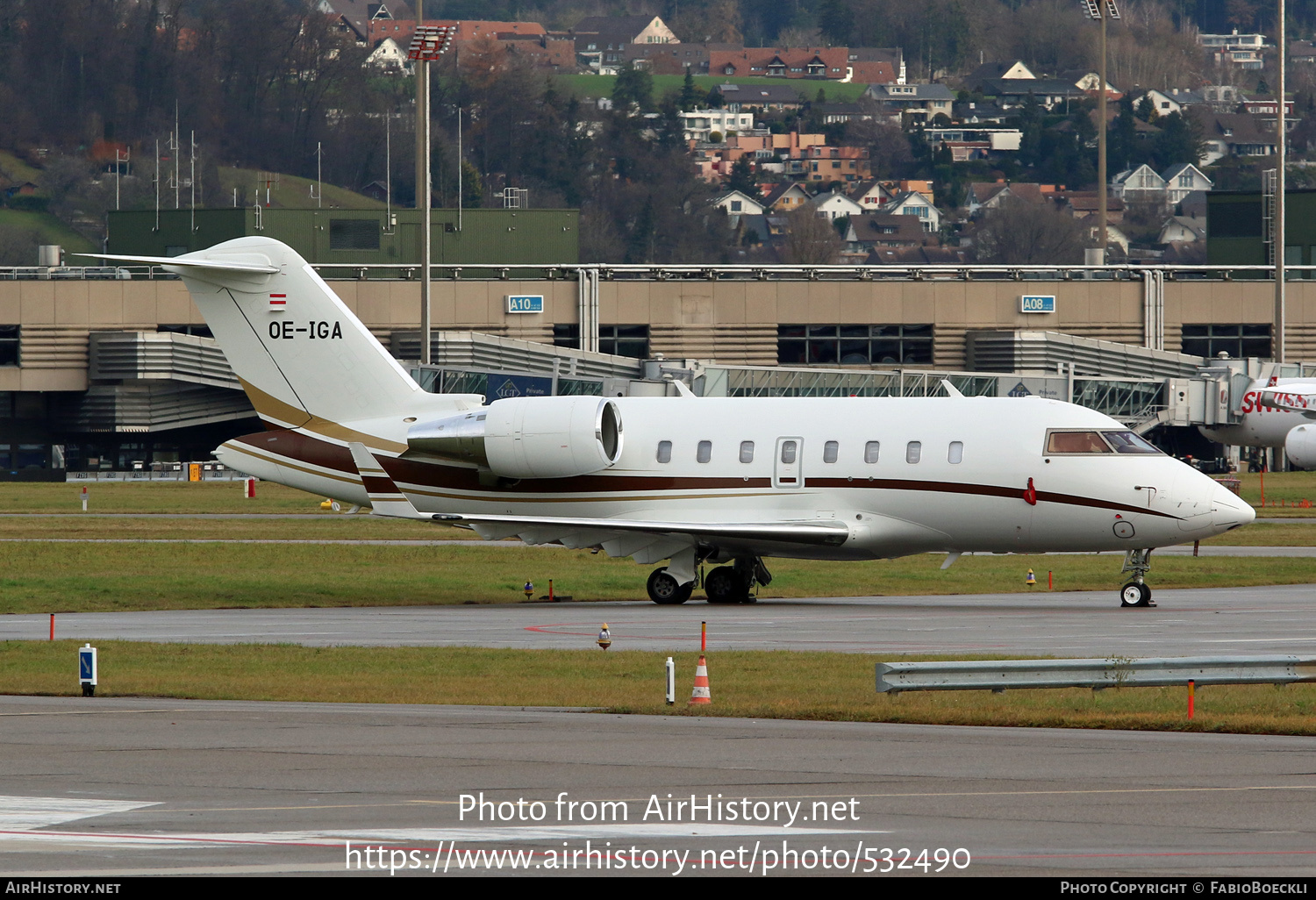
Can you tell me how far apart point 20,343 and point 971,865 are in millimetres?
85886

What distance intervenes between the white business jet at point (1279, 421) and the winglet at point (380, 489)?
4287 cm

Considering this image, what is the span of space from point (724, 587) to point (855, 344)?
62.4m

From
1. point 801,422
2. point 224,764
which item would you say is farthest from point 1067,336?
point 224,764

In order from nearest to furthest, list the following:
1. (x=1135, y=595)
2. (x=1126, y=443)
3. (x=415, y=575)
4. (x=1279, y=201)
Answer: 1. (x=1135, y=595)
2. (x=1126, y=443)
3. (x=415, y=575)
4. (x=1279, y=201)

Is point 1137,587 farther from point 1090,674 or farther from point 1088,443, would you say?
point 1090,674

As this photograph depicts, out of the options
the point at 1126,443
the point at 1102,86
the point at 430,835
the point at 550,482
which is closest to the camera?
the point at 430,835

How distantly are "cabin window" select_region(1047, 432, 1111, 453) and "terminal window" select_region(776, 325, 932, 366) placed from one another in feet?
206

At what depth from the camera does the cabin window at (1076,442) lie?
3453 centimetres

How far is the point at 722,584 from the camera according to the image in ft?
120

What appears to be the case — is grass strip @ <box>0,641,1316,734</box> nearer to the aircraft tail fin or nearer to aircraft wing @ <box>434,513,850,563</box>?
aircraft wing @ <box>434,513,850,563</box>

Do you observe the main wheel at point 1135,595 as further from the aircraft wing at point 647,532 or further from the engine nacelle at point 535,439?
the engine nacelle at point 535,439

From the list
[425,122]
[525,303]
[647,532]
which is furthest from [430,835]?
[525,303]

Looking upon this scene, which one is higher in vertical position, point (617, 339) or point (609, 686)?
point (617, 339)

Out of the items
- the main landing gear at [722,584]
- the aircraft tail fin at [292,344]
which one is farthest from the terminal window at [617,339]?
the main landing gear at [722,584]
